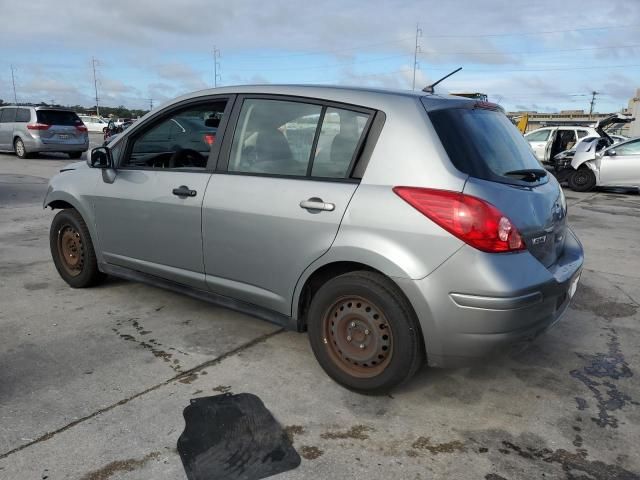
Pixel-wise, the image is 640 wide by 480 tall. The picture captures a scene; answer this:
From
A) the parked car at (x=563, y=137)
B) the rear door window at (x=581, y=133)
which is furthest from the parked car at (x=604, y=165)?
the rear door window at (x=581, y=133)

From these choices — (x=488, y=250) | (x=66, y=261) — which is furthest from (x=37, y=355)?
(x=488, y=250)

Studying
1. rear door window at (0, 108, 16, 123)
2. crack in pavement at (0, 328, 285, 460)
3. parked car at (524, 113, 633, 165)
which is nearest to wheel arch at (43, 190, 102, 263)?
crack in pavement at (0, 328, 285, 460)

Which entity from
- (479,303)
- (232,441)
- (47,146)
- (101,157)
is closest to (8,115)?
(47,146)

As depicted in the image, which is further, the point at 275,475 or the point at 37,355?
the point at 37,355

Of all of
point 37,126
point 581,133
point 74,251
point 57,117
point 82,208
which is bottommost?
point 74,251

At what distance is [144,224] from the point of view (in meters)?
3.94

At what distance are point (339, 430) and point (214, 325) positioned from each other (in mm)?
1595

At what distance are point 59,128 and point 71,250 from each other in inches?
558

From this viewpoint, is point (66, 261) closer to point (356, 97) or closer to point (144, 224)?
point (144, 224)

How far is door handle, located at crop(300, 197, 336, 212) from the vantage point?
9.71ft

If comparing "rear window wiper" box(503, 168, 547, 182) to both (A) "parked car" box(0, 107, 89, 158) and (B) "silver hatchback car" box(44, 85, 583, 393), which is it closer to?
(B) "silver hatchback car" box(44, 85, 583, 393)

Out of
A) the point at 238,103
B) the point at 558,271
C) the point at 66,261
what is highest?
the point at 238,103

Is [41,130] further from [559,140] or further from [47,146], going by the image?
[559,140]

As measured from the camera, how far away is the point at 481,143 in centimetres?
299
